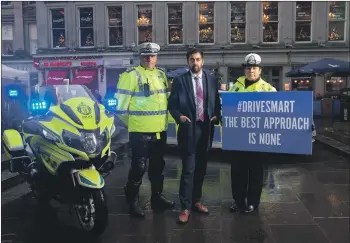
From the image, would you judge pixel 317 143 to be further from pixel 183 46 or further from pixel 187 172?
pixel 183 46

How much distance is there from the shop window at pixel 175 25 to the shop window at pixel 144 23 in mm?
968

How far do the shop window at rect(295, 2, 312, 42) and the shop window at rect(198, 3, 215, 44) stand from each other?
4.23m

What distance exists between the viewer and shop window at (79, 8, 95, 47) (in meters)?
19.8

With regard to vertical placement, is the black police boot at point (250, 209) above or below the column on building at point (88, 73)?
below

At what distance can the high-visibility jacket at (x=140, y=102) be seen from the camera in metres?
4.11

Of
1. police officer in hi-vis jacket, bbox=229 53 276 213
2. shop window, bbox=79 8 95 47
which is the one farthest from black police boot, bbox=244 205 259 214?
shop window, bbox=79 8 95 47

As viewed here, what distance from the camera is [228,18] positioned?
19391mm

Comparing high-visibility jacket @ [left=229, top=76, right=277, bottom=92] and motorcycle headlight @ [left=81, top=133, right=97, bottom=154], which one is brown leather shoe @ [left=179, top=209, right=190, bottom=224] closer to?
motorcycle headlight @ [left=81, top=133, right=97, bottom=154]

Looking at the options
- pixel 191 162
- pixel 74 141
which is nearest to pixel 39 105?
pixel 74 141

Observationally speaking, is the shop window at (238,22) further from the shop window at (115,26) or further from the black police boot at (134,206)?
the black police boot at (134,206)

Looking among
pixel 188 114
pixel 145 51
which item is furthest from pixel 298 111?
pixel 145 51

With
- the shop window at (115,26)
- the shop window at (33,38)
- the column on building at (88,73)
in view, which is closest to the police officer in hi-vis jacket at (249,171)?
the shop window at (115,26)

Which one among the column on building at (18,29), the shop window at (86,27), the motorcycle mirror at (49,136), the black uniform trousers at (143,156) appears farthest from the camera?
the column on building at (18,29)

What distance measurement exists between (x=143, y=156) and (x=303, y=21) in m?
17.3
